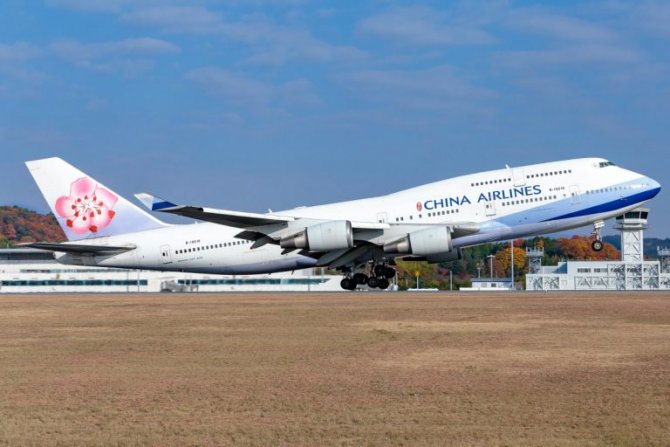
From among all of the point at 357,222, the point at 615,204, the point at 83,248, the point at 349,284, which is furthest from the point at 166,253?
the point at 615,204

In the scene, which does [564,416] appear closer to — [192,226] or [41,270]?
[192,226]

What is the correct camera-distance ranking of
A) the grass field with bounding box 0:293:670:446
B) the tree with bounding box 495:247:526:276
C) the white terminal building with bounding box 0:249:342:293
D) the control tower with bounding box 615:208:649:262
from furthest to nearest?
the tree with bounding box 495:247:526:276 → the control tower with bounding box 615:208:649:262 → the white terminal building with bounding box 0:249:342:293 → the grass field with bounding box 0:293:670:446

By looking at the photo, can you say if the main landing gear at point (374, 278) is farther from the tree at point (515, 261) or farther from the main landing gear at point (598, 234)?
the tree at point (515, 261)

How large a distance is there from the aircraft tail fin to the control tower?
7330 cm

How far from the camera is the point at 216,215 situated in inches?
1613

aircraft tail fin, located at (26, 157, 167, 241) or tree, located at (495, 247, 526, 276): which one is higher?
aircraft tail fin, located at (26, 157, 167, 241)

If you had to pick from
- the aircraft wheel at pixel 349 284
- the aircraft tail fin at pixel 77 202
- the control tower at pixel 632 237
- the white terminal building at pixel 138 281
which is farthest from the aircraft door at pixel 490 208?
the control tower at pixel 632 237

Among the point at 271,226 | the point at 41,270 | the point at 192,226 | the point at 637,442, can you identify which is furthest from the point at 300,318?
the point at 41,270

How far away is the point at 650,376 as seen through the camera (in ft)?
52.2

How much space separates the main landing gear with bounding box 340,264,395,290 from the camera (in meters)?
44.5

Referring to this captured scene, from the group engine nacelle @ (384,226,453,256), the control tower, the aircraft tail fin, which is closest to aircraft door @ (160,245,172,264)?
the aircraft tail fin

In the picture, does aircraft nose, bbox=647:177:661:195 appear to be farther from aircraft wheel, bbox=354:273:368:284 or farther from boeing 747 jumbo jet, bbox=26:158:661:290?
aircraft wheel, bbox=354:273:368:284

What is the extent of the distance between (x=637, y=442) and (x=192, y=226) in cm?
3841

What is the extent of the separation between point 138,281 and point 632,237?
59012 millimetres
